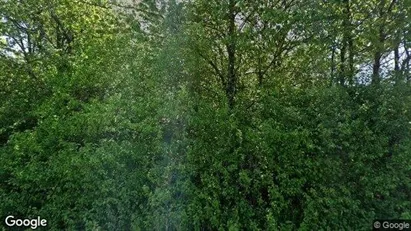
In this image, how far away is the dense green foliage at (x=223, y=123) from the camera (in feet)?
13.4

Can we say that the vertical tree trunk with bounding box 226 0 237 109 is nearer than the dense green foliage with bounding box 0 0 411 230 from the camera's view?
No

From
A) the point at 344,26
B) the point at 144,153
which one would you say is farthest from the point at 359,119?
the point at 144,153

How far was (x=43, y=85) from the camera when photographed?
21.1 feet

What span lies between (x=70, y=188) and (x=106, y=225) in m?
0.78

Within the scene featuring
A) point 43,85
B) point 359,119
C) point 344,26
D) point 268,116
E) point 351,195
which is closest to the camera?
point 351,195

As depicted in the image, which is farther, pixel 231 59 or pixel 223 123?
pixel 231 59

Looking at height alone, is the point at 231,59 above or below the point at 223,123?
above

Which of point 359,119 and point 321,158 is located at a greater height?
point 359,119

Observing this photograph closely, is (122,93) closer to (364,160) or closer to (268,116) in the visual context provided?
(268,116)

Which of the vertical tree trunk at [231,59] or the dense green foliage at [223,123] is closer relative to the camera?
the dense green foliage at [223,123]

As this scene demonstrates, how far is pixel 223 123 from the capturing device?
15.0 ft

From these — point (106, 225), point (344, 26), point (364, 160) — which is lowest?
point (106, 225)

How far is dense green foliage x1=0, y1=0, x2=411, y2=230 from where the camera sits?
4.07 metres

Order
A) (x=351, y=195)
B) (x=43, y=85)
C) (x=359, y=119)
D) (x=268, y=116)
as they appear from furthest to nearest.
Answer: (x=43, y=85) < (x=268, y=116) < (x=359, y=119) < (x=351, y=195)
